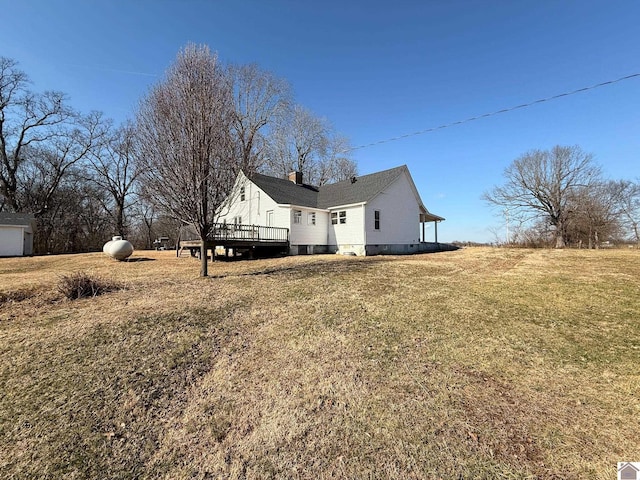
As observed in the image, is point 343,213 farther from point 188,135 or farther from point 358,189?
point 188,135

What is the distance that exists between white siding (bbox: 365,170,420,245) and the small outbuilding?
83.7ft

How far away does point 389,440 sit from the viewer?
9.02 feet

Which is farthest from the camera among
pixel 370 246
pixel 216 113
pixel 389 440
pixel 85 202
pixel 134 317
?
pixel 85 202

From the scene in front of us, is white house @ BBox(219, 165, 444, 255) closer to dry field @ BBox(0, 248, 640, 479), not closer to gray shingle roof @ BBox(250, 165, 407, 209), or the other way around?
gray shingle roof @ BBox(250, 165, 407, 209)

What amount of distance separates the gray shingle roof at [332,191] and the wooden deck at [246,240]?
2.14 m

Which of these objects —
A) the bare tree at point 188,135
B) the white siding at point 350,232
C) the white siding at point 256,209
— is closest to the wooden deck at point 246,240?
the white siding at point 256,209

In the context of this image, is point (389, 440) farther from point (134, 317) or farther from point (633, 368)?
point (134, 317)

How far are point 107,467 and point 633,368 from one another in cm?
626

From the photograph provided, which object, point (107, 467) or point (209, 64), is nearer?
point (107, 467)

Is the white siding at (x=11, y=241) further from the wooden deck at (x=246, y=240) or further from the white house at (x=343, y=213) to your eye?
the white house at (x=343, y=213)

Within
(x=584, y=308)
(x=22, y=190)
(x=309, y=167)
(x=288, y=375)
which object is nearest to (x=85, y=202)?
(x=22, y=190)

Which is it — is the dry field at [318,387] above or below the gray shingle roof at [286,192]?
below

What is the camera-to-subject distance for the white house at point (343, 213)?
58.9 feet

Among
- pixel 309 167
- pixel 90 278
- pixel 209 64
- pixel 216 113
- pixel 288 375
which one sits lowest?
pixel 288 375
